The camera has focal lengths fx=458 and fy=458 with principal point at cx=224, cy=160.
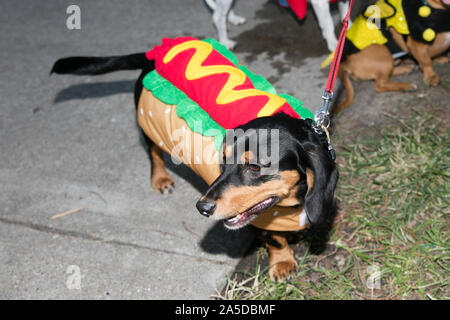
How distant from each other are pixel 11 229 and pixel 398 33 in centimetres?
356

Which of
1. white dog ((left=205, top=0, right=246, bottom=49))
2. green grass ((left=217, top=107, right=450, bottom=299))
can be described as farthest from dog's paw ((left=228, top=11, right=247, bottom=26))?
green grass ((left=217, top=107, right=450, bottom=299))

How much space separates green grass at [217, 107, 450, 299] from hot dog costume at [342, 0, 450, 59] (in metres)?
0.85

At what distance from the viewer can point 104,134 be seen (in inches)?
163

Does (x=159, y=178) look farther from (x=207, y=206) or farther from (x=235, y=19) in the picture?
(x=235, y=19)

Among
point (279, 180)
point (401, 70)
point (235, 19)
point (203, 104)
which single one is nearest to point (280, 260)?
point (279, 180)

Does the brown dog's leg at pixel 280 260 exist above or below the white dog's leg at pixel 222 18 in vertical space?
below

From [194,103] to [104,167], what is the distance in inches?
52.9

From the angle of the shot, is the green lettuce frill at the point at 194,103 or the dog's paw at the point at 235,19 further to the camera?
the dog's paw at the point at 235,19

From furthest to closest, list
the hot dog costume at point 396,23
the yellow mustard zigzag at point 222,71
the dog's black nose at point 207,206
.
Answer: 1. the hot dog costume at point 396,23
2. the yellow mustard zigzag at point 222,71
3. the dog's black nose at point 207,206

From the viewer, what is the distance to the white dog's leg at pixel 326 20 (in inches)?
174

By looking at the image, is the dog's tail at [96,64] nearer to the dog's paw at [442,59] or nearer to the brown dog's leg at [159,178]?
the brown dog's leg at [159,178]

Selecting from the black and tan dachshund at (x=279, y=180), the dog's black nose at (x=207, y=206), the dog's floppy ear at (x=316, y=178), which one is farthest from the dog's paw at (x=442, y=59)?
the dog's black nose at (x=207, y=206)

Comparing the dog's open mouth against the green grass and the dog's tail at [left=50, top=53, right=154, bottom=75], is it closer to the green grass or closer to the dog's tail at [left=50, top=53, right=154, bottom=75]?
the green grass

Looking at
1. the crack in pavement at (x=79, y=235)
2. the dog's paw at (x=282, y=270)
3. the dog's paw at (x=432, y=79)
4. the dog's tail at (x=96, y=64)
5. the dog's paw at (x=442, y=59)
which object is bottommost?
the crack in pavement at (x=79, y=235)
